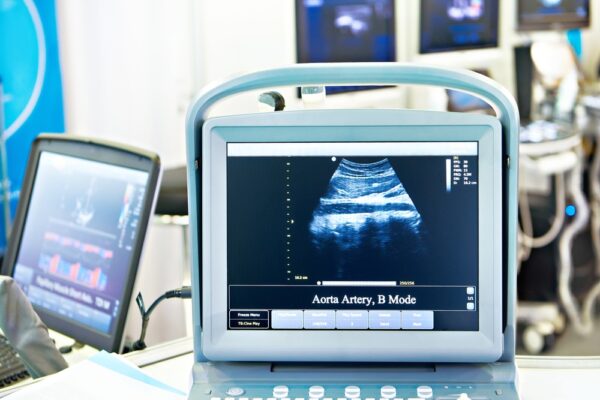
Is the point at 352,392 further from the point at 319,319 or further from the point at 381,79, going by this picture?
the point at 381,79

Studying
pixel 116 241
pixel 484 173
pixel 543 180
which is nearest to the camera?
pixel 484 173

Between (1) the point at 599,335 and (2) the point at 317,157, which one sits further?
(1) the point at 599,335

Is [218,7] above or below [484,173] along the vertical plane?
above

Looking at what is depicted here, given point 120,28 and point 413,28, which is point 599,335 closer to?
point 413,28

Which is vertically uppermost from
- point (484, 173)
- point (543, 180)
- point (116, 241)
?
point (484, 173)

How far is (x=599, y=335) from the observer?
131 inches

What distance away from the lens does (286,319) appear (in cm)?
106

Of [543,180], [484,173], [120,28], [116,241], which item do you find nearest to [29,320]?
[116,241]

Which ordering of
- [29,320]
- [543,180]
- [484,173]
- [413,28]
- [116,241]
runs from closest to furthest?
[484,173] < [29,320] < [116,241] < [413,28] < [543,180]

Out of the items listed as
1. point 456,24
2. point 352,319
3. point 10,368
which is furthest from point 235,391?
point 456,24

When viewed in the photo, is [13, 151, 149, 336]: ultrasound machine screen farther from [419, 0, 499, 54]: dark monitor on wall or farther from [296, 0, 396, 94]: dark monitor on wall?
[419, 0, 499, 54]: dark monitor on wall

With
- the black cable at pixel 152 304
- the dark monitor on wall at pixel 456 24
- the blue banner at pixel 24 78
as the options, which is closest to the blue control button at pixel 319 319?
the black cable at pixel 152 304

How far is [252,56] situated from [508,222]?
8.42ft

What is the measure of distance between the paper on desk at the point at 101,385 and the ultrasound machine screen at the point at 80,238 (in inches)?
12.3
